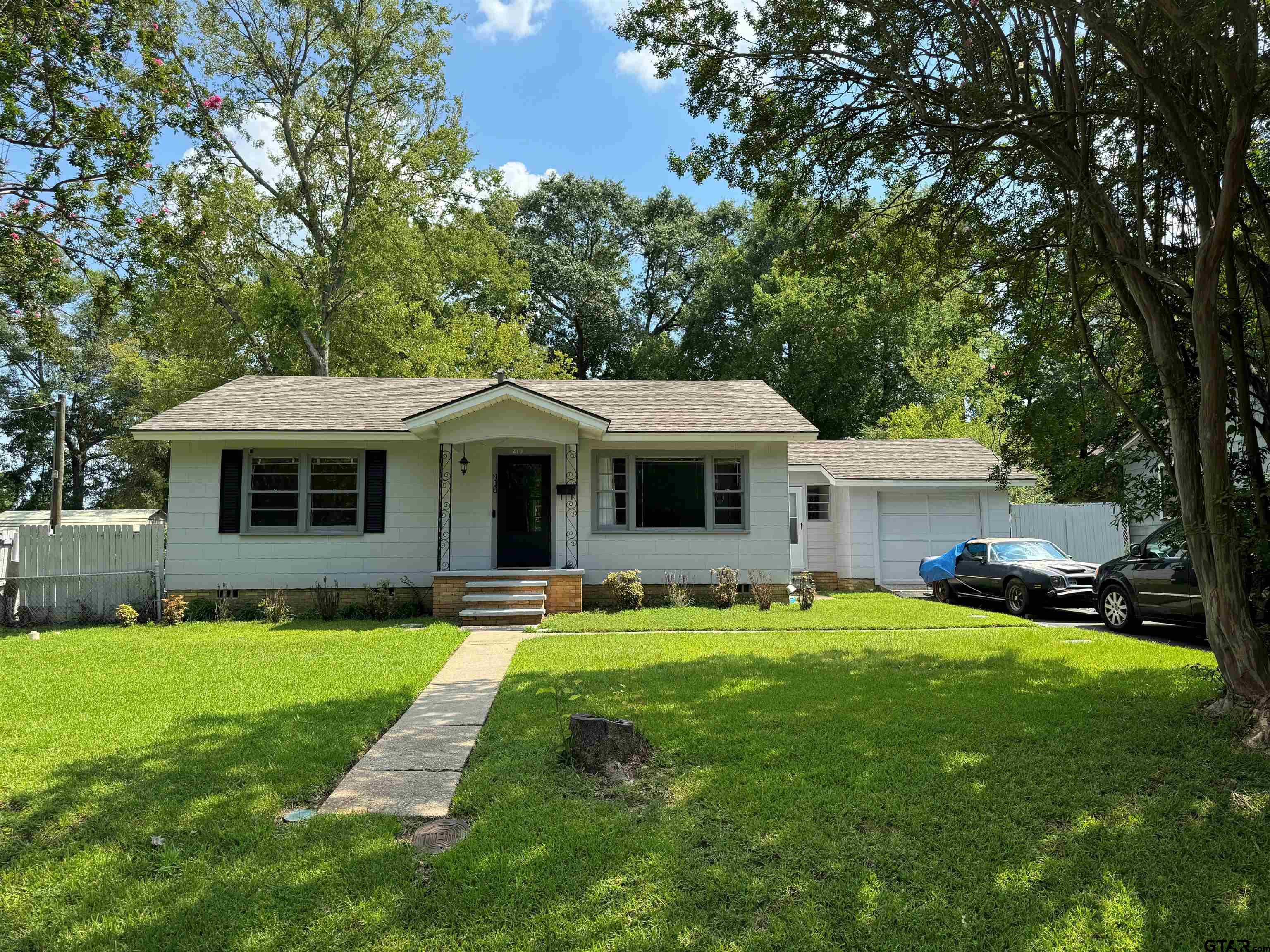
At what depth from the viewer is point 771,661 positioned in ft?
27.6

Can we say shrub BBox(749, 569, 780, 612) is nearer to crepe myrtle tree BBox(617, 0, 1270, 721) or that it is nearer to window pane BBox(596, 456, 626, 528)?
window pane BBox(596, 456, 626, 528)

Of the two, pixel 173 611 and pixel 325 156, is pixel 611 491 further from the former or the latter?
pixel 325 156

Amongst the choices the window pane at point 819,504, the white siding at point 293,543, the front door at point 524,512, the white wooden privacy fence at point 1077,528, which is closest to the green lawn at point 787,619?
the front door at point 524,512

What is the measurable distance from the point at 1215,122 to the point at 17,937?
8.75m

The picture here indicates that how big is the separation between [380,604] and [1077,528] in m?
17.1

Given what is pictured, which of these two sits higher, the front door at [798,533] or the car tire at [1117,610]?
the front door at [798,533]

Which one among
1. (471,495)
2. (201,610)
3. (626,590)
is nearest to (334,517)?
(471,495)

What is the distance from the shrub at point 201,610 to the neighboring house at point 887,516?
1194 centimetres

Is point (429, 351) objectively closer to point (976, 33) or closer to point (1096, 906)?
point (976, 33)

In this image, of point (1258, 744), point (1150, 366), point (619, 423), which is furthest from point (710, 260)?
point (1258, 744)

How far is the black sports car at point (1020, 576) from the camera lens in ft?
41.6

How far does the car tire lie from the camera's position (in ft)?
36.2

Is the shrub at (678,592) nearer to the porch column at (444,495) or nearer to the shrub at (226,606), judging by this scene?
the porch column at (444,495)

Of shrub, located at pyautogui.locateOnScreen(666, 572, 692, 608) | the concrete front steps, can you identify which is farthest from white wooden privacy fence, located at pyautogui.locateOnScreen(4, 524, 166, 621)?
shrub, located at pyautogui.locateOnScreen(666, 572, 692, 608)
